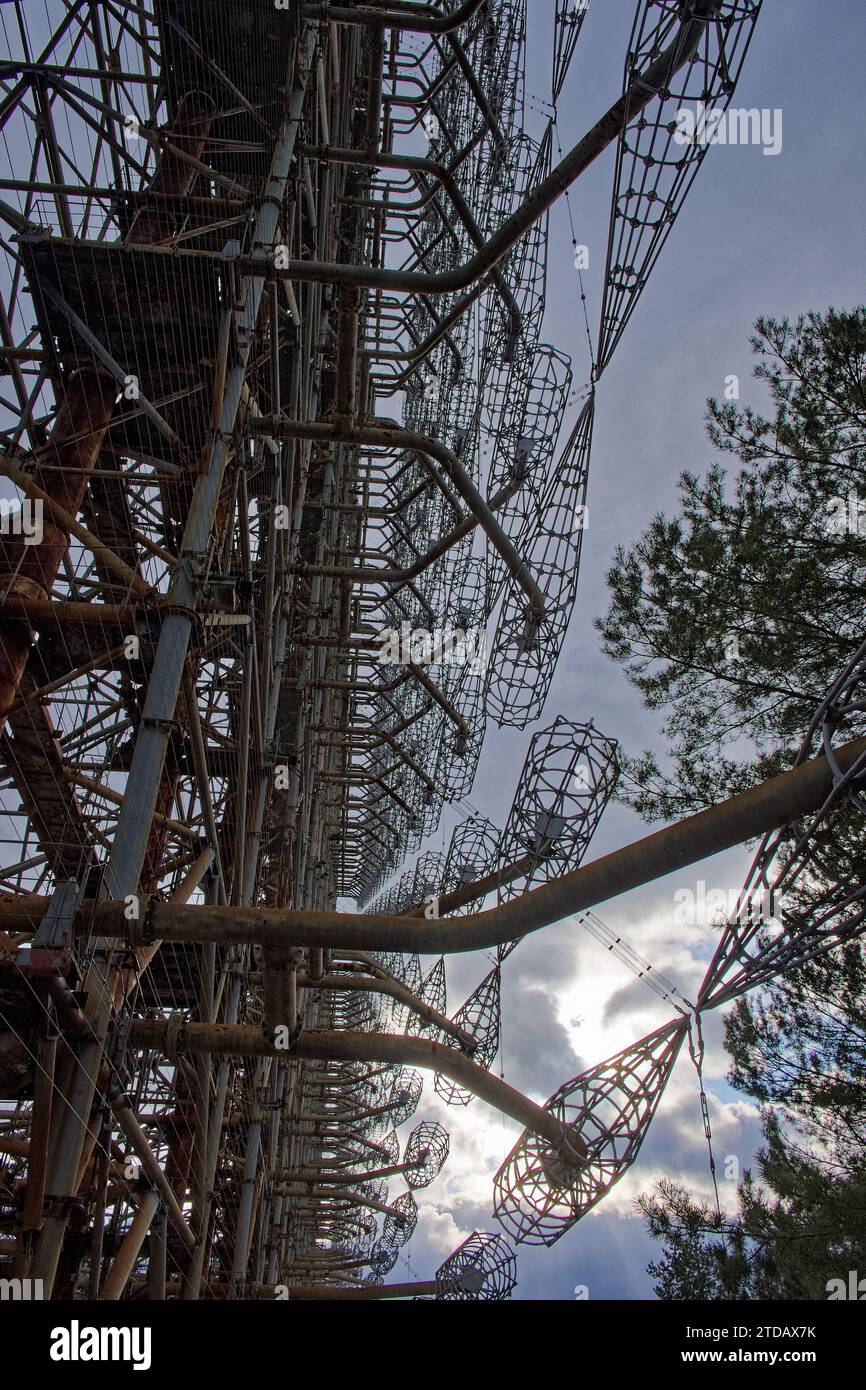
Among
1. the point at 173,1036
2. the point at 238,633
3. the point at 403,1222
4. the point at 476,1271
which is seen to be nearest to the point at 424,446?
the point at 238,633

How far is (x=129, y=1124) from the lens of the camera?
4430 millimetres

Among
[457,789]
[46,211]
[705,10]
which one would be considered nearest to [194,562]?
[705,10]

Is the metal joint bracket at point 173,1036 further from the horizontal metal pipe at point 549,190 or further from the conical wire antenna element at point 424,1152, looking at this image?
the conical wire antenna element at point 424,1152

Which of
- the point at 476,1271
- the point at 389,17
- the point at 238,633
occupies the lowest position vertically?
the point at 476,1271

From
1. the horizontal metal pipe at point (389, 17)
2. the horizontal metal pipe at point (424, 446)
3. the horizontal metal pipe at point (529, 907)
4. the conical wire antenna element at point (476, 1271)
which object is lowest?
the conical wire antenna element at point (476, 1271)

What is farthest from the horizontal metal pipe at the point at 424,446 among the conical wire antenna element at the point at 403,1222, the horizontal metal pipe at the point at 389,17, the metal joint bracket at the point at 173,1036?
the conical wire antenna element at the point at 403,1222

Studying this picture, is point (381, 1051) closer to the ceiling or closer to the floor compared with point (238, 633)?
closer to the floor

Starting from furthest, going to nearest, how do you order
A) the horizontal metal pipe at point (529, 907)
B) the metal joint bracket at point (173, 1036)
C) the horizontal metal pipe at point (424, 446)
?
the horizontal metal pipe at point (424, 446) → the metal joint bracket at point (173, 1036) → the horizontal metal pipe at point (529, 907)

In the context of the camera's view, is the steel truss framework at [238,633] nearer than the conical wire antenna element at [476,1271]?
Yes

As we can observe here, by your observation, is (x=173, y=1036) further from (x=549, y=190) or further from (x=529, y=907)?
(x=549, y=190)

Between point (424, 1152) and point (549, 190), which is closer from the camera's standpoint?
point (549, 190)
